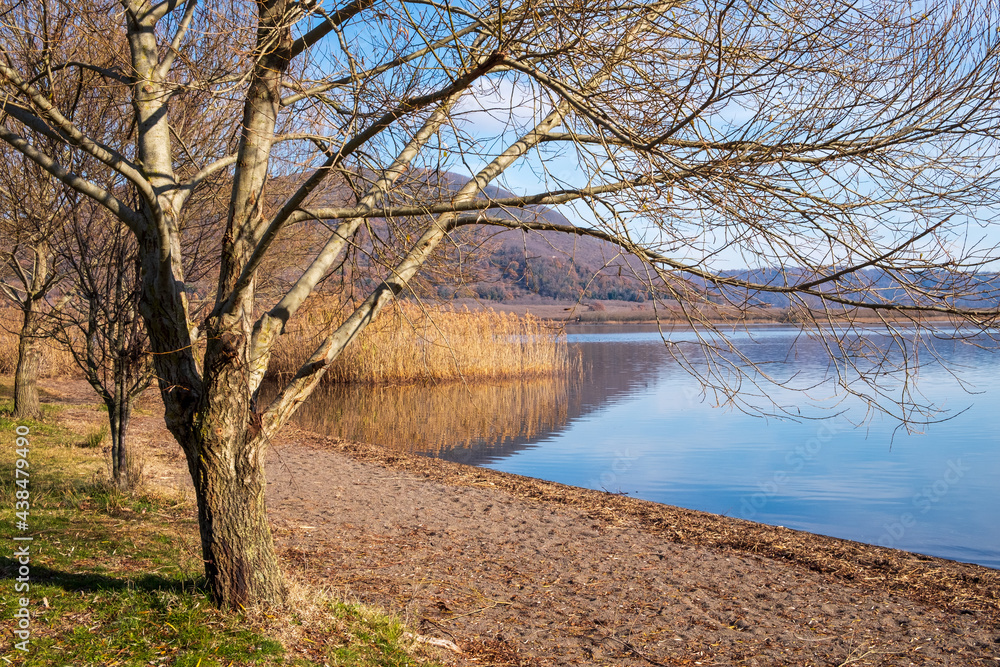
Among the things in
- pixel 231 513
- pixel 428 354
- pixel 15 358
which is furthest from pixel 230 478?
pixel 15 358

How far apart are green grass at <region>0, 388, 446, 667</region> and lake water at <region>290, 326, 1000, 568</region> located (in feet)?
10.2

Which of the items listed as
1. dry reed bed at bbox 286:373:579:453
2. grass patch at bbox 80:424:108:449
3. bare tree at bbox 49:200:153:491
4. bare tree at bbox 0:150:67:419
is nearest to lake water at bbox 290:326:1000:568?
dry reed bed at bbox 286:373:579:453

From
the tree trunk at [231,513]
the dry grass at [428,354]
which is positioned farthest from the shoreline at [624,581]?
the dry grass at [428,354]

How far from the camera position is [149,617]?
147 inches

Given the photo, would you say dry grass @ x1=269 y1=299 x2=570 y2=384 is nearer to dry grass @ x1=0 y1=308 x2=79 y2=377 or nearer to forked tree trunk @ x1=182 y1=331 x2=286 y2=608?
dry grass @ x1=0 y1=308 x2=79 y2=377

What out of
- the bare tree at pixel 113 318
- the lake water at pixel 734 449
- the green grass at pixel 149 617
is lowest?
the lake water at pixel 734 449

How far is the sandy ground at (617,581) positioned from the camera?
444cm

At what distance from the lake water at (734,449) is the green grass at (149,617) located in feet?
10.2

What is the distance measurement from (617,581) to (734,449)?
27.5ft

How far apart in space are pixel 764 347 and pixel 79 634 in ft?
109

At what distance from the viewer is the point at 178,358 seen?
378 centimetres

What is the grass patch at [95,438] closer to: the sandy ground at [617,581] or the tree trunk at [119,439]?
the sandy ground at [617,581]

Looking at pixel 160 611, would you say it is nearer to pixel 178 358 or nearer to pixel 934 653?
pixel 178 358

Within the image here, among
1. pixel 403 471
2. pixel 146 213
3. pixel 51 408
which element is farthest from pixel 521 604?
pixel 51 408
